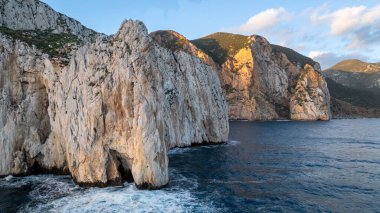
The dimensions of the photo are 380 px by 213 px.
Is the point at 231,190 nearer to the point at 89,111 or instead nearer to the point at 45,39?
the point at 89,111

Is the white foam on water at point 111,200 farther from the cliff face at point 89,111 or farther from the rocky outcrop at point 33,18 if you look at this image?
the rocky outcrop at point 33,18

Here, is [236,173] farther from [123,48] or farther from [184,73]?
[184,73]

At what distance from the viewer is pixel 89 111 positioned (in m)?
40.2

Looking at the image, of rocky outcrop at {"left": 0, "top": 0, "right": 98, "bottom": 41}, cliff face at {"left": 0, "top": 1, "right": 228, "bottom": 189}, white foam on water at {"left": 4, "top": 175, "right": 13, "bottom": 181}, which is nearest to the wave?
white foam on water at {"left": 4, "top": 175, "right": 13, "bottom": 181}

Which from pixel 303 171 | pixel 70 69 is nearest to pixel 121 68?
pixel 70 69

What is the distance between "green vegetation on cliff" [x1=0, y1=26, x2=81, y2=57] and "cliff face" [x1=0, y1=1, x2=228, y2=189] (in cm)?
125

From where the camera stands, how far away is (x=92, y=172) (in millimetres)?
39594

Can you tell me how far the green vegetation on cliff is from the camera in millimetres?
48500

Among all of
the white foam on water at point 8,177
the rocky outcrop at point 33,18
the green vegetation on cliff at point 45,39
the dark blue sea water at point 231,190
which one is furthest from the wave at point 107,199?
the rocky outcrop at point 33,18

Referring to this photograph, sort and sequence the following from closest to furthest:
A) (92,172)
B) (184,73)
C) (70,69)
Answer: (92,172) → (70,69) → (184,73)

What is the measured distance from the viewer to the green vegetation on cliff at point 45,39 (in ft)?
159

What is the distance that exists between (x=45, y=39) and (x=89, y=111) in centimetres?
1966

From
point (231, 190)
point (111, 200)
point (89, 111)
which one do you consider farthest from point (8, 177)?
point (231, 190)

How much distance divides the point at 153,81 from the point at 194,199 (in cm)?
1534
